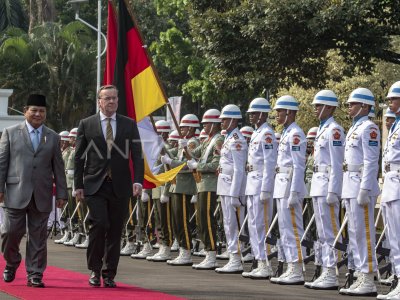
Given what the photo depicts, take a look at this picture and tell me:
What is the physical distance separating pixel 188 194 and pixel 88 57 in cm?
3154

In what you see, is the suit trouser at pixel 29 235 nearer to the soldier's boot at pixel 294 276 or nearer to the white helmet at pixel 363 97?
the soldier's boot at pixel 294 276

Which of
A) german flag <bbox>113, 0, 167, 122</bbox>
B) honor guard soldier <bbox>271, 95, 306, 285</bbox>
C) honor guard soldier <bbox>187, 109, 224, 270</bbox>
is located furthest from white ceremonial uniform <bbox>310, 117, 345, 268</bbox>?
german flag <bbox>113, 0, 167, 122</bbox>

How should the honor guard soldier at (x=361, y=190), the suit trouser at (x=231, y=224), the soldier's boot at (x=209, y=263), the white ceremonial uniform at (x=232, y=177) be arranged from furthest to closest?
the soldier's boot at (x=209, y=263), the suit trouser at (x=231, y=224), the white ceremonial uniform at (x=232, y=177), the honor guard soldier at (x=361, y=190)

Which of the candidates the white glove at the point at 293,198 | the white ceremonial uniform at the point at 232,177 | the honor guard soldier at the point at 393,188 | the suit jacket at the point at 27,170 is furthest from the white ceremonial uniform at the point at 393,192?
the white ceremonial uniform at the point at 232,177

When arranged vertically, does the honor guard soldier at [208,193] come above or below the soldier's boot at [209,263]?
above

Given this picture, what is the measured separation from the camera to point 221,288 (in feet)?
45.8

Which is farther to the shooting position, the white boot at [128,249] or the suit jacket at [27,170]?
the white boot at [128,249]

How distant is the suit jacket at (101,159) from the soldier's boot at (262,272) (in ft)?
9.30

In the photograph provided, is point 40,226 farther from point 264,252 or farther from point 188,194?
point 188,194

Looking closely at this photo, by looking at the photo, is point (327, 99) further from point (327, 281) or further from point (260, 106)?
point (327, 281)

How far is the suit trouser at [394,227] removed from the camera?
12586 millimetres

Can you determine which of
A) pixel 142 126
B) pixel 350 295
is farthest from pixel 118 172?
pixel 142 126

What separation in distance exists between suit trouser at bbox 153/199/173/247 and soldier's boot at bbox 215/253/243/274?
2.46 metres

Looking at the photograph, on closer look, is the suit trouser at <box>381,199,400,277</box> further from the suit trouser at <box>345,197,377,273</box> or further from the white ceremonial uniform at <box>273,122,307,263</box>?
the white ceremonial uniform at <box>273,122,307,263</box>
